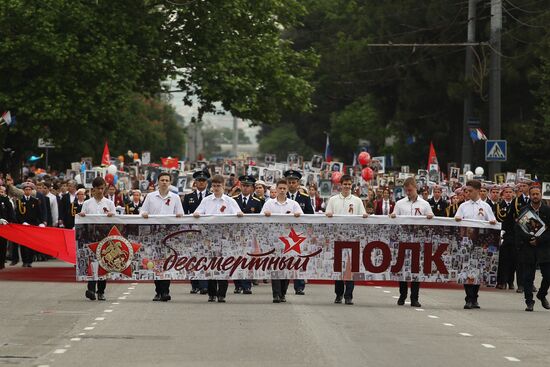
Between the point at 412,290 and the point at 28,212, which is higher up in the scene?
the point at 28,212

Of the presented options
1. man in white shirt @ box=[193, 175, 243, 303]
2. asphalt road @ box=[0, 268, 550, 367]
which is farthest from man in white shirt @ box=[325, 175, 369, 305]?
man in white shirt @ box=[193, 175, 243, 303]

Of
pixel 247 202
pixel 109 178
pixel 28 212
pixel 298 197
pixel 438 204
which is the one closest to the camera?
pixel 298 197

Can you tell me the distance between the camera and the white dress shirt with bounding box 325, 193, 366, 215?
2216cm

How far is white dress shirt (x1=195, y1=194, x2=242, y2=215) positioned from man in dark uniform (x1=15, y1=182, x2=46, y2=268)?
11.1m

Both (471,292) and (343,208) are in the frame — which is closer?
(471,292)

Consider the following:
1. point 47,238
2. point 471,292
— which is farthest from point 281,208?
point 47,238

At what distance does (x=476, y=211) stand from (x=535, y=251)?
3.51 ft

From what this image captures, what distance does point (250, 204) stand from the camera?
2452 centimetres

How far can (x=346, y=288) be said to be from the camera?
72.0ft

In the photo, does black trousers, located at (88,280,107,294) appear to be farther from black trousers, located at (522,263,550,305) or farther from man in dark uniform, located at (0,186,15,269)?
man in dark uniform, located at (0,186,15,269)

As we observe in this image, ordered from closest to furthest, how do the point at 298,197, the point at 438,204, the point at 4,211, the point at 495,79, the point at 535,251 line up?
the point at 535,251, the point at 298,197, the point at 438,204, the point at 4,211, the point at 495,79

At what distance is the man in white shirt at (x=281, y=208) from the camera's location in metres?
22.0

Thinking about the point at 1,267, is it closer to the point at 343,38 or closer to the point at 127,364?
the point at 127,364

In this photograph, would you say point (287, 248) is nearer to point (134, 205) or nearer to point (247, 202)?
point (247, 202)
